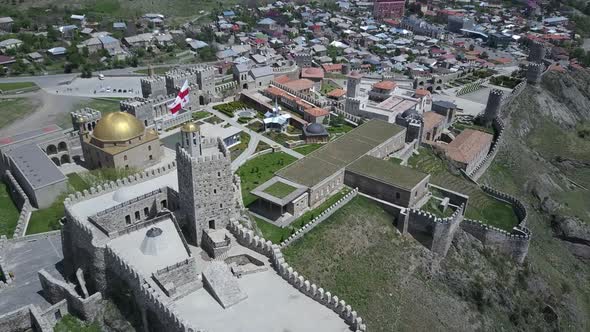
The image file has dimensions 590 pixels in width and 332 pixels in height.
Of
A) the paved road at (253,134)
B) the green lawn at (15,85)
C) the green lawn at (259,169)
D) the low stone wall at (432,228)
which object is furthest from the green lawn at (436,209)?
the green lawn at (15,85)

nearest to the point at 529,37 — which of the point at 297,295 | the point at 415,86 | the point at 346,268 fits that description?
the point at 415,86

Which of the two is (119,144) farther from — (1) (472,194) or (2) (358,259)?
(1) (472,194)

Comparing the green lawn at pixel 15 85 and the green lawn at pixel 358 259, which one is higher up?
the green lawn at pixel 358 259

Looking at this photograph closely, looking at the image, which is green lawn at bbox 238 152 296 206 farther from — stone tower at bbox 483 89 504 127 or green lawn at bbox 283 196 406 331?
stone tower at bbox 483 89 504 127

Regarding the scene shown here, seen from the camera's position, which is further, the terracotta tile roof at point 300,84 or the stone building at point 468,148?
the terracotta tile roof at point 300,84

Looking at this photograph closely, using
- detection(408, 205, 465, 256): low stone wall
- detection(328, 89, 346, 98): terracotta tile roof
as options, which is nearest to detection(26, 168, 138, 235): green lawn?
detection(408, 205, 465, 256): low stone wall

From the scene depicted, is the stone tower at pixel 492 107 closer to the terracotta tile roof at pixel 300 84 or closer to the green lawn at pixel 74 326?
the terracotta tile roof at pixel 300 84

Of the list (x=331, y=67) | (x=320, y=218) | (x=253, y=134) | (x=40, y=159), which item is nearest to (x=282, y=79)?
(x=253, y=134)
